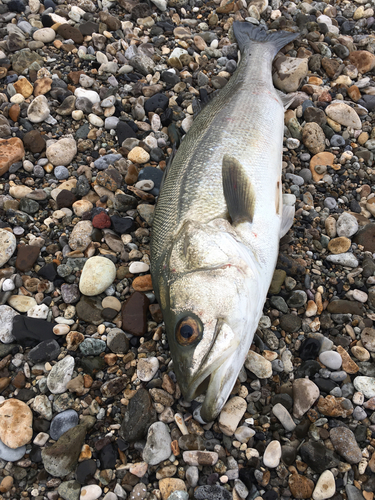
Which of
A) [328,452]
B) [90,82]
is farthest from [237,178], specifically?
[90,82]

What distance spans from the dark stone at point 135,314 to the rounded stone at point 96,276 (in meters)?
0.28

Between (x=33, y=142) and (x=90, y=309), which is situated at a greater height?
(x=33, y=142)

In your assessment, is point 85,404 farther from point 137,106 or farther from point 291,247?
point 137,106

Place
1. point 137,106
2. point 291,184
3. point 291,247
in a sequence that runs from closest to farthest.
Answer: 1. point 291,247
2. point 291,184
3. point 137,106

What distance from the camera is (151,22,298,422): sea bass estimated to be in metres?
2.41

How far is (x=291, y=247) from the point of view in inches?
142

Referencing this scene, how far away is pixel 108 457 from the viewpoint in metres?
2.49

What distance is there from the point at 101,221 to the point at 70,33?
3601mm

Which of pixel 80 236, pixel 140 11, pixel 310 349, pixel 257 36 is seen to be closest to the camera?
pixel 310 349

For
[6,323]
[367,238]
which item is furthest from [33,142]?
[367,238]

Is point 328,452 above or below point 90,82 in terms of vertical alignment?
below

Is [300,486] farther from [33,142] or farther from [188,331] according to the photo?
[33,142]

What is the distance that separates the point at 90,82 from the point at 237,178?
2.92m

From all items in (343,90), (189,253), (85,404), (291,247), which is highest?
(343,90)
